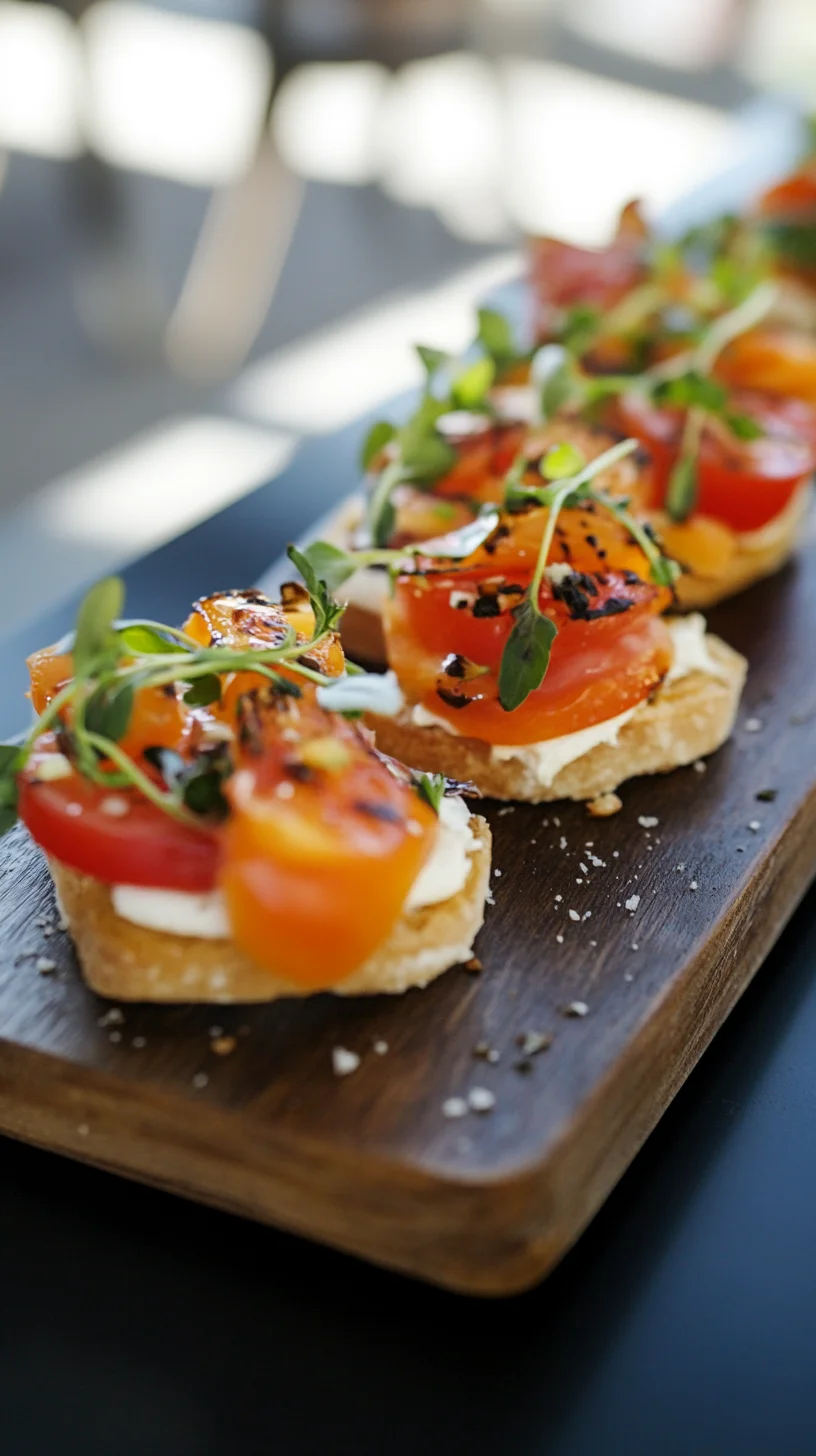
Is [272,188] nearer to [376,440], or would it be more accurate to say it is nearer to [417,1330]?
[376,440]

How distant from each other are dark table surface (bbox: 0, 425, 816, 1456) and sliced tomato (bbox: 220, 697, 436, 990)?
300mm

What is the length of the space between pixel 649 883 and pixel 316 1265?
0.61 meters

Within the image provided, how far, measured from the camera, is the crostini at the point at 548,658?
6.50 feet

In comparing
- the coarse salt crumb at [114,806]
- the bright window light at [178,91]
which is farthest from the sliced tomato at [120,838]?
Result: the bright window light at [178,91]

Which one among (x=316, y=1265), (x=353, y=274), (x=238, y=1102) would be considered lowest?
(x=353, y=274)

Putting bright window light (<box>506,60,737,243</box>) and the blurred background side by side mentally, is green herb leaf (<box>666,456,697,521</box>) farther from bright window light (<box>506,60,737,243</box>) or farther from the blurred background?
bright window light (<box>506,60,737,243</box>)

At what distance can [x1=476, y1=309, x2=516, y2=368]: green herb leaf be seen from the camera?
2.88 m

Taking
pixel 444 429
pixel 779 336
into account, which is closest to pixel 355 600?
pixel 444 429

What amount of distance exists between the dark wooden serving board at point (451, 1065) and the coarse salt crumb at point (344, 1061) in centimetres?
1

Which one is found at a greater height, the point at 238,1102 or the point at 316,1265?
the point at 238,1102

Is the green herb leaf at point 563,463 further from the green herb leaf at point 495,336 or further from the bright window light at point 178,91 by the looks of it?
the bright window light at point 178,91

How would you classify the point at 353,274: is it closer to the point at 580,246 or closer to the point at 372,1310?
the point at 580,246

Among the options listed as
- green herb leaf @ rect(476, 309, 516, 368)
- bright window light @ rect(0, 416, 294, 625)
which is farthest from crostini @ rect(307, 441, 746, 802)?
bright window light @ rect(0, 416, 294, 625)

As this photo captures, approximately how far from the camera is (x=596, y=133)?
26.7 ft
